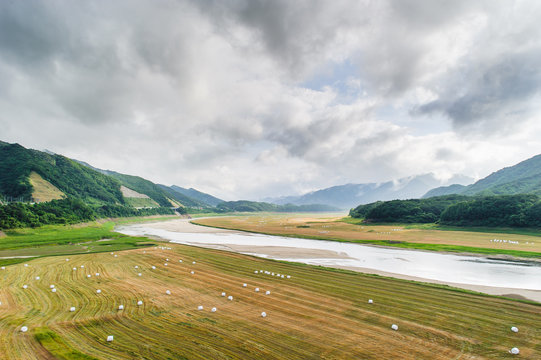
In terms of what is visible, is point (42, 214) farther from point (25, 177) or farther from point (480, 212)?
point (480, 212)

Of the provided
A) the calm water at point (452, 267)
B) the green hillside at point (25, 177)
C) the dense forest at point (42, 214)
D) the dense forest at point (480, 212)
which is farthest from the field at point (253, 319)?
the green hillside at point (25, 177)

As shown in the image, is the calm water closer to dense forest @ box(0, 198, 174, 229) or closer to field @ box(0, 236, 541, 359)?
field @ box(0, 236, 541, 359)

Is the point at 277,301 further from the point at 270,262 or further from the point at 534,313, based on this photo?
the point at 534,313

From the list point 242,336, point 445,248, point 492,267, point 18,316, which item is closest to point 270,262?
point 242,336

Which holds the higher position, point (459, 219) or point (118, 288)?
point (459, 219)

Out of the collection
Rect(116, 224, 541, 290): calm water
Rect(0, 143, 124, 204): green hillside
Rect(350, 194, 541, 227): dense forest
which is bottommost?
Rect(116, 224, 541, 290): calm water

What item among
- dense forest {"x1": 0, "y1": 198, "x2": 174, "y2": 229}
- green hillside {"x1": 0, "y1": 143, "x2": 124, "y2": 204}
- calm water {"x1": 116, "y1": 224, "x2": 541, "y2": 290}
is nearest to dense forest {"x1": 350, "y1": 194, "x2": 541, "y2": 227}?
calm water {"x1": 116, "y1": 224, "x2": 541, "y2": 290}
